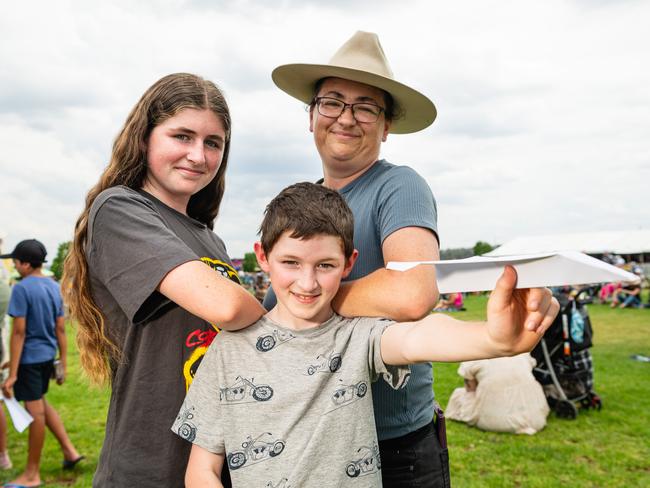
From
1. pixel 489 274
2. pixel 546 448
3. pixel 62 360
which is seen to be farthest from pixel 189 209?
pixel 546 448

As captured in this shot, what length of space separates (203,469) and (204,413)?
164 mm

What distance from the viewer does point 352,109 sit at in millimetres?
2346

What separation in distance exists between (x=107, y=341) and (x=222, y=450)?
577mm

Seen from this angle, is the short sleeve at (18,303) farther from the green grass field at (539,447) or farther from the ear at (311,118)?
the ear at (311,118)

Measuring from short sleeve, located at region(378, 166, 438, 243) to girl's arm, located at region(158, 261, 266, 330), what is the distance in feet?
1.96

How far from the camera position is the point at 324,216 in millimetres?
1762

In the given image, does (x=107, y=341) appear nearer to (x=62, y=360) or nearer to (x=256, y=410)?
(x=256, y=410)

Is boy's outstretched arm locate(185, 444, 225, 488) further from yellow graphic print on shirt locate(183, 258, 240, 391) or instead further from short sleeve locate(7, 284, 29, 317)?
short sleeve locate(7, 284, 29, 317)

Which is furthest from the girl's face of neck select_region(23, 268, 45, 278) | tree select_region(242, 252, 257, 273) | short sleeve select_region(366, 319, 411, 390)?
tree select_region(242, 252, 257, 273)

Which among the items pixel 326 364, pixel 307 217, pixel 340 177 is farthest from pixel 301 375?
pixel 340 177

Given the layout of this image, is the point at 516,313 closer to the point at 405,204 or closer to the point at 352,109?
the point at 405,204

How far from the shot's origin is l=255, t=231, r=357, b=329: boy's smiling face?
5.68 feet

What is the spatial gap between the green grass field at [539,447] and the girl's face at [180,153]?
338 centimetres

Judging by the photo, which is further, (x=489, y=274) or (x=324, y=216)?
(x=324, y=216)
